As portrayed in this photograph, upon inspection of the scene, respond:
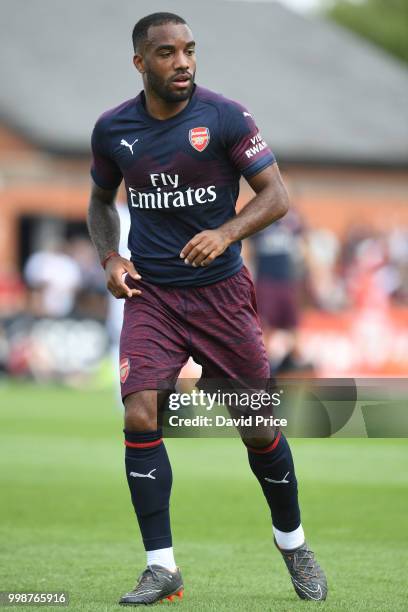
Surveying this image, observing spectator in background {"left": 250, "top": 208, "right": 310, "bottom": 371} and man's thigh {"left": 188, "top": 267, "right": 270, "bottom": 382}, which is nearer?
man's thigh {"left": 188, "top": 267, "right": 270, "bottom": 382}

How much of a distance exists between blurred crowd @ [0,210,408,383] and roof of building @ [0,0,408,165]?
10.8 m

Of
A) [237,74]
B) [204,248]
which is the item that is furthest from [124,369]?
[237,74]

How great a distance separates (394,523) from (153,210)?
3.05 meters

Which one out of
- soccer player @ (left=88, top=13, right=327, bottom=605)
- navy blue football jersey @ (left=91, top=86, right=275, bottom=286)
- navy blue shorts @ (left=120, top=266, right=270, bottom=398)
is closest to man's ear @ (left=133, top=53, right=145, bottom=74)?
soccer player @ (left=88, top=13, right=327, bottom=605)

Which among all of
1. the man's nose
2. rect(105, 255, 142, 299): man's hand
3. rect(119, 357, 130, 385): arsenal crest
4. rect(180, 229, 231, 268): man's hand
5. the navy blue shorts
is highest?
the man's nose

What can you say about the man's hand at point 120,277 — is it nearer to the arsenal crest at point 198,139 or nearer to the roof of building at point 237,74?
the arsenal crest at point 198,139

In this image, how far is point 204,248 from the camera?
586 centimetres

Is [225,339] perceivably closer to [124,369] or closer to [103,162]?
[124,369]

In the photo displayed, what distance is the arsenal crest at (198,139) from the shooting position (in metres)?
5.97

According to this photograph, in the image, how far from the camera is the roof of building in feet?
120

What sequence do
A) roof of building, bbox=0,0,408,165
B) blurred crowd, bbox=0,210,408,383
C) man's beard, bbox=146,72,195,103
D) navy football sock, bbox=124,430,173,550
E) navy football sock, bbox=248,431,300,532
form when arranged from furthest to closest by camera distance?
roof of building, bbox=0,0,408,165
blurred crowd, bbox=0,210,408,383
navy football sock, bbox=248,431,300,532
man's beard, bbox=146,72,195,103
navy football sock, bbox=124,430,173,550

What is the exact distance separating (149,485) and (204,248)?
1.03 meters

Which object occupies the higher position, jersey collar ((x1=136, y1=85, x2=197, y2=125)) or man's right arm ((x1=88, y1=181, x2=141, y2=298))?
jersey collar ((x1=136, y1=85, x2=197, y2=125))

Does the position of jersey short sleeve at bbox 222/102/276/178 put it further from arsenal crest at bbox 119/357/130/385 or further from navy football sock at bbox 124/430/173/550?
navy football sock at bbox 124/430/173/550
